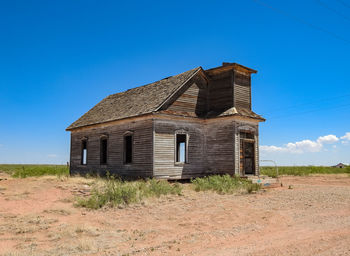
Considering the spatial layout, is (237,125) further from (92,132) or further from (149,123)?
(92,132)

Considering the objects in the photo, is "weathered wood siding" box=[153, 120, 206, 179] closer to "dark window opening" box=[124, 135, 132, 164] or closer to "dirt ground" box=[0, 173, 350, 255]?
"dark window opening" box=[124, 135, 132, 164]

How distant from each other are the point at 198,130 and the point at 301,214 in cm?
970

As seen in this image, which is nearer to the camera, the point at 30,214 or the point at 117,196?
the point at 30,214

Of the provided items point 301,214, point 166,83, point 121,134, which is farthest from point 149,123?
point 301,214

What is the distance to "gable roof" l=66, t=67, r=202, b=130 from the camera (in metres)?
18.1

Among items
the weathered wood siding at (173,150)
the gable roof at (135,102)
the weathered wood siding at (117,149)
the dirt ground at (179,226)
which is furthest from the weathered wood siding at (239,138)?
the weathered wood siding at (117,149)

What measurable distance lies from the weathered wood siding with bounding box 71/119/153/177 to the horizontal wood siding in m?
3.77

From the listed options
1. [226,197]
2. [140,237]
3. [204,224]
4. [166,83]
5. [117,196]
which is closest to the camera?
[140,237]

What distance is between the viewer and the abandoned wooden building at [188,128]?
56.0ft

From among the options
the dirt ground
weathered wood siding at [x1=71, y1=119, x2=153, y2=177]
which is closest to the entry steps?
the dirt ground

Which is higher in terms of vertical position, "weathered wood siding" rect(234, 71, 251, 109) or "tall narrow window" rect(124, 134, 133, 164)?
"weathered wood siding" rect(234, 71, 251, 109)

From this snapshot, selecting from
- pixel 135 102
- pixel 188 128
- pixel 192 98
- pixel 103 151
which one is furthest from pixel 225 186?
pixel 103 151

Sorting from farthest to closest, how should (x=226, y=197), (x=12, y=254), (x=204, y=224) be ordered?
(x=226, y=197) < (x=204, y=224) < (x=12, y=254)

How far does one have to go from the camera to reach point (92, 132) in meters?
22.2
